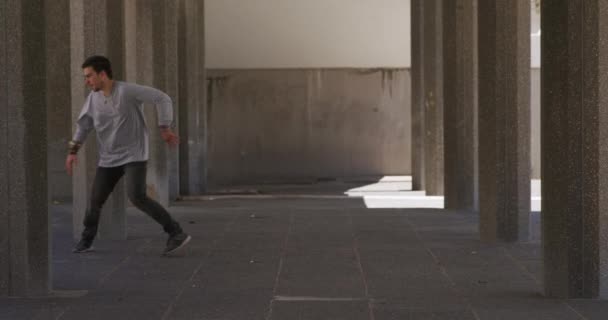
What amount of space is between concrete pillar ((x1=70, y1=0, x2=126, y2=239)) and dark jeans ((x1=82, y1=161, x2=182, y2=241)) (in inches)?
53.7

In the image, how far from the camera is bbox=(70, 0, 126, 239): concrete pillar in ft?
43.6

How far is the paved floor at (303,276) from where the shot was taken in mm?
8234

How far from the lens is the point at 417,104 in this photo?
2634 centimetres

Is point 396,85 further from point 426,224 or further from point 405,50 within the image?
point 426,224

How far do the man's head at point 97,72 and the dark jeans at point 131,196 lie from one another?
0.81 metres

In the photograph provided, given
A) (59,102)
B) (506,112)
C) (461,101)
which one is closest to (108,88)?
(506,112)

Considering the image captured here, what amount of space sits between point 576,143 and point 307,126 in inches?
1075

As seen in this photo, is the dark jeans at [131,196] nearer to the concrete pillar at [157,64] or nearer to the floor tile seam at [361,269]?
the floor tile seam at [361,269]

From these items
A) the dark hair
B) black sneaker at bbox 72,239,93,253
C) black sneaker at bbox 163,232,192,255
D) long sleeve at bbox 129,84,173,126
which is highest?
the dark hair

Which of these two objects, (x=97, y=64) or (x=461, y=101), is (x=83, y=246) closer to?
(x=97, y=64)

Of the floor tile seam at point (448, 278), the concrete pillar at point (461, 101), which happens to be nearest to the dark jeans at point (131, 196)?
the floor tile seam at point (448, 278)

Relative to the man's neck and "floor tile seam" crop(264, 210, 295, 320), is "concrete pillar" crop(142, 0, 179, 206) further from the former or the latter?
the man's neck

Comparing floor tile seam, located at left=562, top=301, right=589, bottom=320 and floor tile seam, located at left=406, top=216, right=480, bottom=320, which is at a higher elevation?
floor tile seam, located at left=562, top=301, right=589, bottom=320

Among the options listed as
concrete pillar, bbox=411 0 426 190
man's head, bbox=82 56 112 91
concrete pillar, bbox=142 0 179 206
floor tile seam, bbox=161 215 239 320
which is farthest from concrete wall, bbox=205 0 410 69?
man's head, bbox=82 56 112 91
